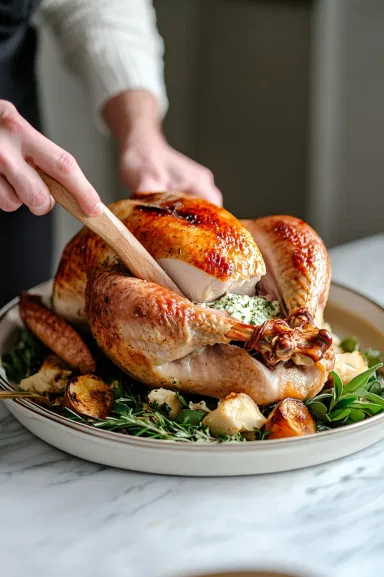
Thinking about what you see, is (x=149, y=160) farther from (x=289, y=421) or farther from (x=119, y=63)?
(x=289, y=421)

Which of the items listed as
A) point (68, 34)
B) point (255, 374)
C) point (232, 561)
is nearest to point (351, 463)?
point (255, 374)

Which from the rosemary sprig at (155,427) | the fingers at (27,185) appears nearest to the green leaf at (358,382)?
the rosemary sprig at (155,427)

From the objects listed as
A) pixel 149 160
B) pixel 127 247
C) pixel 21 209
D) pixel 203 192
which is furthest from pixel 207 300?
pixel 21 209

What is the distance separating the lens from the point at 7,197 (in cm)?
135

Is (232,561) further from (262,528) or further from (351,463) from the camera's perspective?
(351,463)

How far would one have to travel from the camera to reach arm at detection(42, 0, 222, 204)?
213cm

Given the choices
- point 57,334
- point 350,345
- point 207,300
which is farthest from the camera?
point 350,345

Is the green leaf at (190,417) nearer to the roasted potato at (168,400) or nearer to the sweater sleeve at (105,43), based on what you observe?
the roasted potato at (168,400)

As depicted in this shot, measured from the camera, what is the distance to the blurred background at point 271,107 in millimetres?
3781

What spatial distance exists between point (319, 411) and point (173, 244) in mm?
414

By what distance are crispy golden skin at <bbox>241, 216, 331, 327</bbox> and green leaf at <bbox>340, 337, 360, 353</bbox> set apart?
0.53 ft

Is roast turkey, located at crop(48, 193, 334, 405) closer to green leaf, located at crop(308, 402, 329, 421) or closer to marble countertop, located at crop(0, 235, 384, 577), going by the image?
green leaf, located at crop(308, 402, 329, 421)

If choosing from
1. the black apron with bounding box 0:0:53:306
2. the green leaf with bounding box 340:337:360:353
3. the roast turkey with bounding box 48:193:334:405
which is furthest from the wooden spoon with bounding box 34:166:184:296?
the black apron with bounding box 0:0:53:306

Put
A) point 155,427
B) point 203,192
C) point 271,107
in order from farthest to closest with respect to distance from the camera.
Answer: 1. point 271,107
2. point 203,192
3. point 155,427
